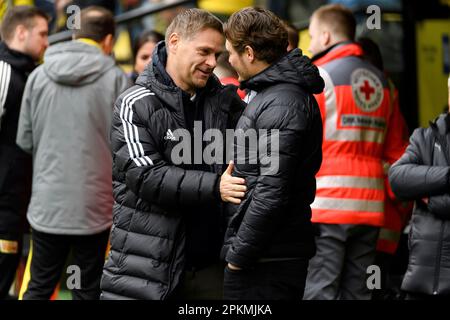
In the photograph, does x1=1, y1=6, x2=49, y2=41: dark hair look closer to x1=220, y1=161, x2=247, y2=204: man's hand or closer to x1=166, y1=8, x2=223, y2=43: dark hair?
x1=166, y1=8, x2=223, y2=43: dark hair

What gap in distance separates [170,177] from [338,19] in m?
2.51

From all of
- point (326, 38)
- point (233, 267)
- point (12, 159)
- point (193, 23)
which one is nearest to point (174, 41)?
point (193, 23)

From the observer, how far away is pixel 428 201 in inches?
213

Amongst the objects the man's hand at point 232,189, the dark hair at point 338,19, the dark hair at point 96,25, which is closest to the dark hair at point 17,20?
the dark hair at point 96,25

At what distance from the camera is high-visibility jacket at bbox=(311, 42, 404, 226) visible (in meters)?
6.48

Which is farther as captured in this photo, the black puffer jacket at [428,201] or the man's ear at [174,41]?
the black puffer jacket at [428,201]

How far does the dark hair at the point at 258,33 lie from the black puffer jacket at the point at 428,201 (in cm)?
115

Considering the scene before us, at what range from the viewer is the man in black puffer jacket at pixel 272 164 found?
14.9 feet

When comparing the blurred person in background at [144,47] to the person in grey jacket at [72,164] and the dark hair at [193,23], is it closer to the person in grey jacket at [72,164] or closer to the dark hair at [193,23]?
the person in grey jacket at [72,164]

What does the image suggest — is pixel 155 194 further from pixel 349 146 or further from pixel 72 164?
pixel 349 146

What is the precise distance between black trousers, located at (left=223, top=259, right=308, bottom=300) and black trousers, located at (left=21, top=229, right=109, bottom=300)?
2041 mm

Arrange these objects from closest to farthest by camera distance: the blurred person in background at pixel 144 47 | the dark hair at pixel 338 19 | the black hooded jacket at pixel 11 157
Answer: the dark hair at pixel 338 19 → the black hooded jacket at pixel 11 157 → the blurred person in background at pixel 144 47

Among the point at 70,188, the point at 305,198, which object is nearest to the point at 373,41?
the point at 70,188

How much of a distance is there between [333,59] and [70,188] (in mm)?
1757
